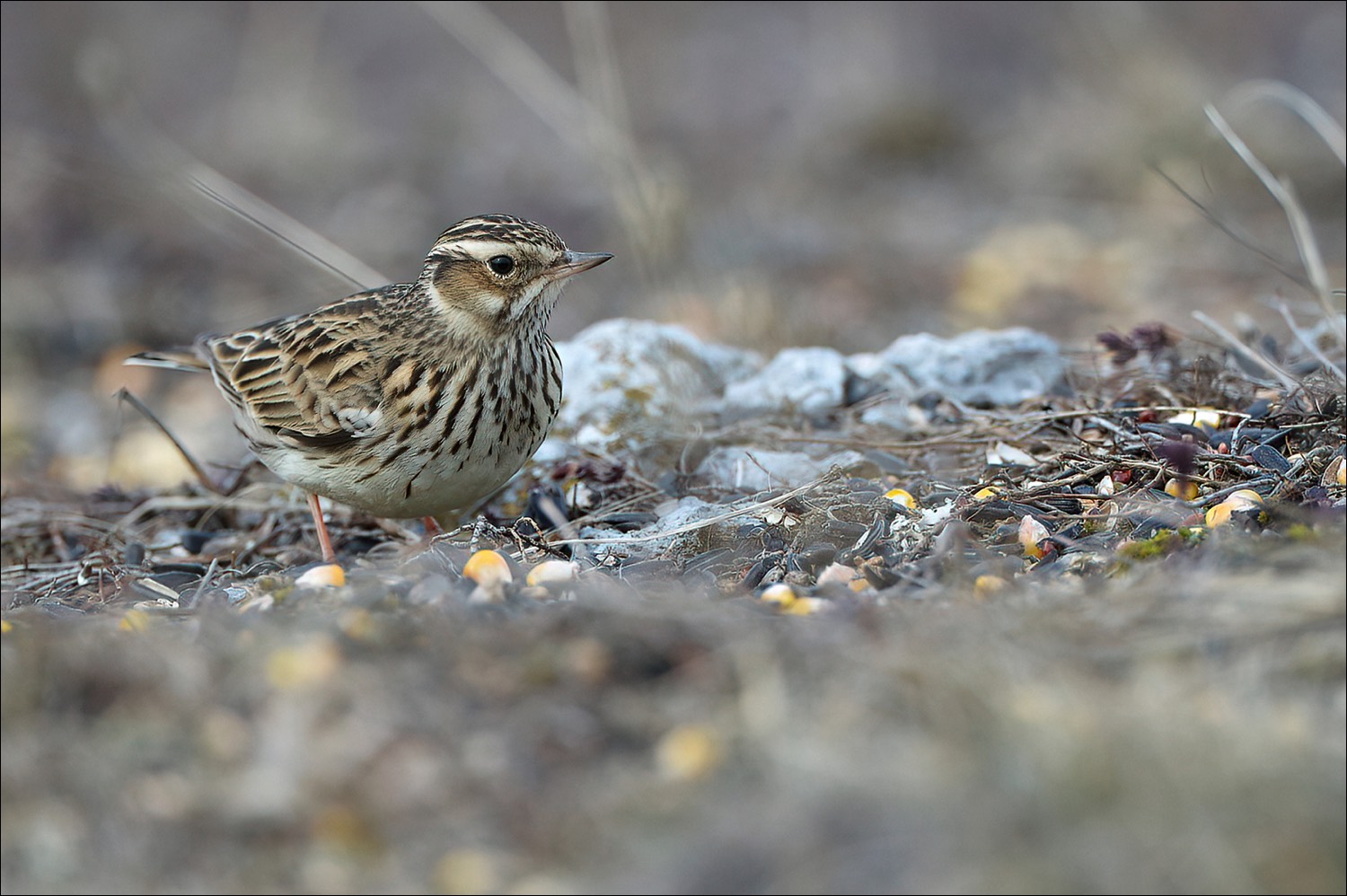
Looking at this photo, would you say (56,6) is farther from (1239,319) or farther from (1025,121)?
(1239,319)

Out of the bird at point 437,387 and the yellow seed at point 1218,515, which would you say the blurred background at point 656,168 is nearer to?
the yellow seed at point 1218,515

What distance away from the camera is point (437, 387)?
206 inches

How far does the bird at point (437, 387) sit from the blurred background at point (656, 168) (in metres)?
1.72

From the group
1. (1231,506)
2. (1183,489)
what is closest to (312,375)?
(1183,489)

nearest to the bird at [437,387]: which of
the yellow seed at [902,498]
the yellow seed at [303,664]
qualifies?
the yellow seed at [902,498]

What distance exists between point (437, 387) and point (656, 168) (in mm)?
7624

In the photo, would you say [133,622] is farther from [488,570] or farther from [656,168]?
[656,168]

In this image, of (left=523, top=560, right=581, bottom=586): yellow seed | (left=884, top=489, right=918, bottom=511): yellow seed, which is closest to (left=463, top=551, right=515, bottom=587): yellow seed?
(left=523, top=560, right=581, bottom=586): yellow seed

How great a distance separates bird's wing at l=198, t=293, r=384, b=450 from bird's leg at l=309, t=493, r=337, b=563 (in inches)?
14.3

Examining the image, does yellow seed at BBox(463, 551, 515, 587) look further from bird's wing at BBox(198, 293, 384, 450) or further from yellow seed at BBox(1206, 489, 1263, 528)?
yellow seed at BBox(1206, 489, 1263, 528)

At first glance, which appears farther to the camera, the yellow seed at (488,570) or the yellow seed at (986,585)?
the yellow seed at (488,570)

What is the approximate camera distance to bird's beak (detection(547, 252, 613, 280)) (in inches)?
210

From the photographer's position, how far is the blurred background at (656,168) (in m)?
9.02

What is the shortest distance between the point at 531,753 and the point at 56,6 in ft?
62.1
